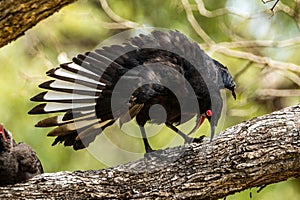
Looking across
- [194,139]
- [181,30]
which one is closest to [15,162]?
[194,139]

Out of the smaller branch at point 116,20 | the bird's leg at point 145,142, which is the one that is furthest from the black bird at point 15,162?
the smaller branch at point 116,20

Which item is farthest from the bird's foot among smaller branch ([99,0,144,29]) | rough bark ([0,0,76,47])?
smaller branch ([99,0,144,29])

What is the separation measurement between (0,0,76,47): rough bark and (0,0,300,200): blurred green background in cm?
249

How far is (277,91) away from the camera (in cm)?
602

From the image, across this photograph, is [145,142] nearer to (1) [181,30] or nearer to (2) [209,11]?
(1) [181,30]

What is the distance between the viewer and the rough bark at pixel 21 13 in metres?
2.73

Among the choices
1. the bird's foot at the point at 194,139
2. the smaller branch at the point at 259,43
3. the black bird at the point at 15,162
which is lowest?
the black bird at the point at 15,162

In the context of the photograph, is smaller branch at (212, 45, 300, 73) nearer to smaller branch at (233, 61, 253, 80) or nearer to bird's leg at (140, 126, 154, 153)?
smaller branch at (233, 61, 253, 80)

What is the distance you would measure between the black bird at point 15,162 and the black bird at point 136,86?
0.57 ft

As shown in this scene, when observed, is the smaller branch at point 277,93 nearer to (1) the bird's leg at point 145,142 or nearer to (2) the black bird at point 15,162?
(1) the bird's leg at point 145,142

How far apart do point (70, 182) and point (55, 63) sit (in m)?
2.42

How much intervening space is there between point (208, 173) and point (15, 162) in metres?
0.89

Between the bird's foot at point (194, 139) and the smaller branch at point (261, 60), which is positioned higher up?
the smaller branch at point (261, 60)

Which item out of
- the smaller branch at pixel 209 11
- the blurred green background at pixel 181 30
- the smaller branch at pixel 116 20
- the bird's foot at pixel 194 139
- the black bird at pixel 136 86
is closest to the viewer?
the black bird at pixel 136 86
